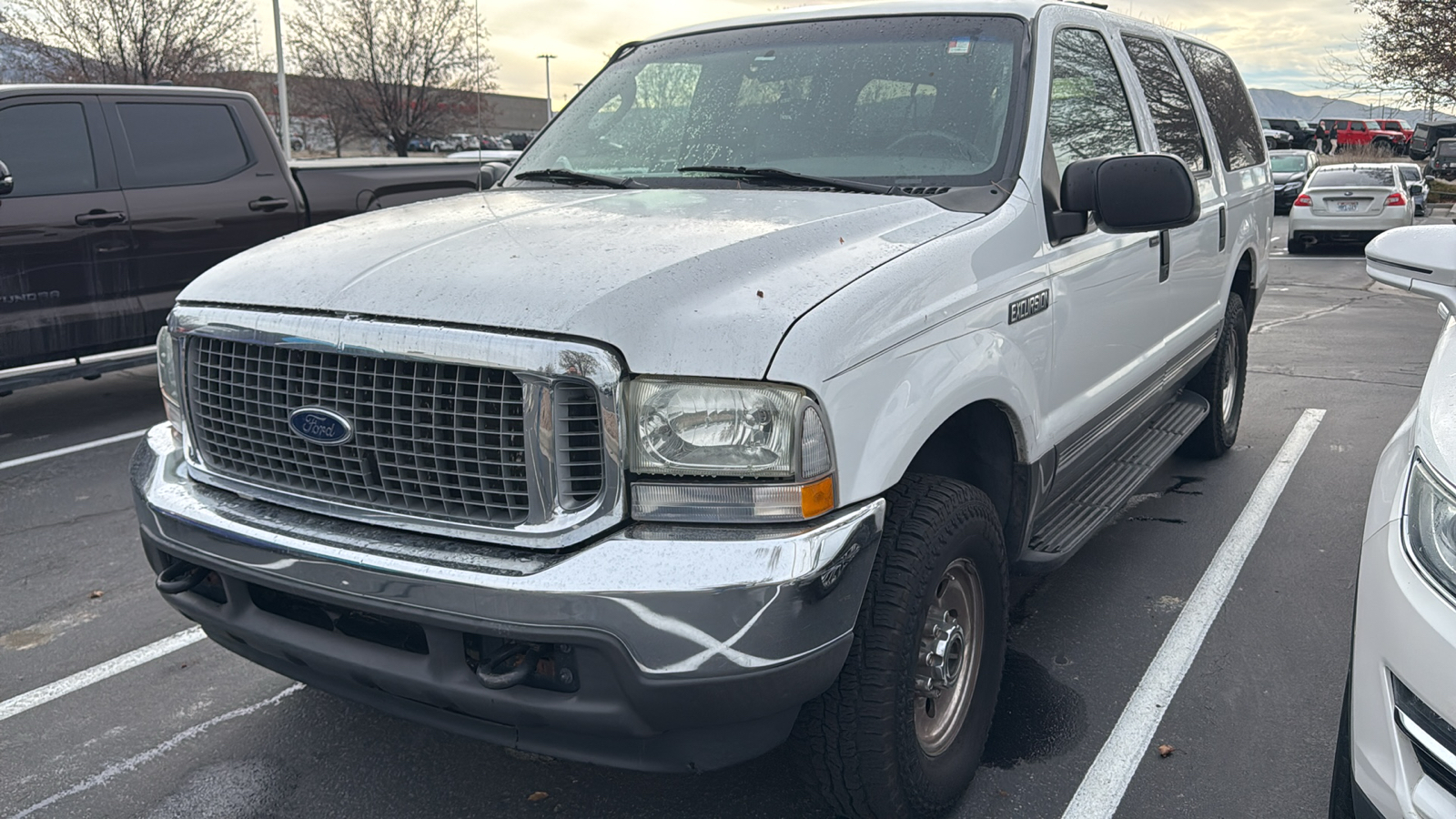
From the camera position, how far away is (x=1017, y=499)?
3.12 metres

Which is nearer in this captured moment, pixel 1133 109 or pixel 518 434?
pixel 518 434

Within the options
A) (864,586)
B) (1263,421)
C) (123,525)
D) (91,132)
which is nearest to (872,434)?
(864,586)

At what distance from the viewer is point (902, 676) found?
8.00 ft

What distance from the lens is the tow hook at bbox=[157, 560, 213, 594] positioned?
2.70 m

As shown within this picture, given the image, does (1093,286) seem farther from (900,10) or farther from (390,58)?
(390,58)

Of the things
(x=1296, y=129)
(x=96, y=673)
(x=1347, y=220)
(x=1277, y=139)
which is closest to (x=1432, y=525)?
(x=96, y=673)

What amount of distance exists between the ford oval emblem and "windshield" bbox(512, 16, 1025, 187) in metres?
1.32

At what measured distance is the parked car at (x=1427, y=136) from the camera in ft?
87.6

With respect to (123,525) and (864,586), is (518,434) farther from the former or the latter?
(123,525)

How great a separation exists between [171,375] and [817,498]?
1.73m

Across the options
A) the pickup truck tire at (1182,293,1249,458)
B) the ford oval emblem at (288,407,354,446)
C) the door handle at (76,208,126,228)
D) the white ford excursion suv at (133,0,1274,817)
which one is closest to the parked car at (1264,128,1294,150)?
the pickup truck tire at (1182,293,1249,458)

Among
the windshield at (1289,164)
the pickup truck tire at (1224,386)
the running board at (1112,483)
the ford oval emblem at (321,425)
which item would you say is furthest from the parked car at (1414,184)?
the ford oval emblem at (321,425)

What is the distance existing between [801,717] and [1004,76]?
1.97m

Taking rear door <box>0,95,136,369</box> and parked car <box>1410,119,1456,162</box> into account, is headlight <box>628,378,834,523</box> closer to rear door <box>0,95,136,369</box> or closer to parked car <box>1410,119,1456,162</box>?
rear door <box>0,95,136,369</box>
